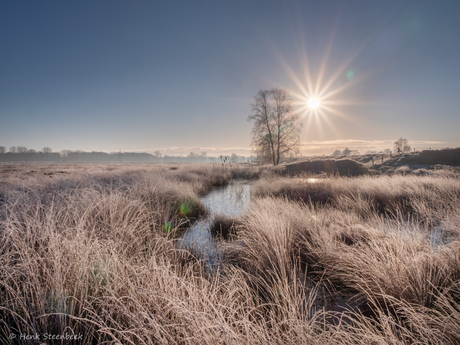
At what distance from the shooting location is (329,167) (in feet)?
47.8

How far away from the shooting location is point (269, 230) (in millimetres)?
2902

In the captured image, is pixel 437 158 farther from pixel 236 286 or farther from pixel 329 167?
pixel 236 286

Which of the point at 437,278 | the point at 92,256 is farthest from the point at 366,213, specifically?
the point at 92,256

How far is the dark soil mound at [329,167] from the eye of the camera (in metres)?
13.6

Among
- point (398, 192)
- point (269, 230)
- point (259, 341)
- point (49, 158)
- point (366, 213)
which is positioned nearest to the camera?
point (259, 341)

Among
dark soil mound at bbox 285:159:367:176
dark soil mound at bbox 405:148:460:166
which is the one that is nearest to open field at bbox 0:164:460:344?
dark soil mound at bbox 285:159:367:176

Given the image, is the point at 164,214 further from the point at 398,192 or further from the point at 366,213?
the point at 398,192

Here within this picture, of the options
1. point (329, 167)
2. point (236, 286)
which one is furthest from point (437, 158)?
point (236, 286)

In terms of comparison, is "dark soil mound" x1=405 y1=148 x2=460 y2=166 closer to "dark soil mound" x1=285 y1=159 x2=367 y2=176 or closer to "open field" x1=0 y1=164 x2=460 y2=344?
"dark soil mound" x1=285 y1=159 x2=367 y2=176

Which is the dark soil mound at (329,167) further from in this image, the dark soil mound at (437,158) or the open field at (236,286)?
the dark soil mound at (437,158)

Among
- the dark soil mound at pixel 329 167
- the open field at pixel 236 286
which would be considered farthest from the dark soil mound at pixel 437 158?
the open field at pixel 236 286

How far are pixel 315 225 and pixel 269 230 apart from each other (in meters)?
0.98

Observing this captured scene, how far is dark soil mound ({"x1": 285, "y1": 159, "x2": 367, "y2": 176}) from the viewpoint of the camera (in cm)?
1362

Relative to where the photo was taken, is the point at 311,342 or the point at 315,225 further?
the point at 315,225
